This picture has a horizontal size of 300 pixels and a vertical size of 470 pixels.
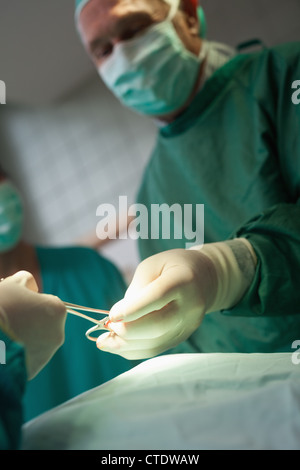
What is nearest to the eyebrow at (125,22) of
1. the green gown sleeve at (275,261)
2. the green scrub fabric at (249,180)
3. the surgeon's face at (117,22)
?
the surgeon's face at (117,22)

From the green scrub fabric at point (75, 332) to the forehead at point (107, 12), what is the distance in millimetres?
733

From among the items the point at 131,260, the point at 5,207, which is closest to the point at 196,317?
the point at 5,207

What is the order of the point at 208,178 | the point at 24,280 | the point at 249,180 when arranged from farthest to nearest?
the point at 208,178 → the point at 249,180 → the point at 24,280

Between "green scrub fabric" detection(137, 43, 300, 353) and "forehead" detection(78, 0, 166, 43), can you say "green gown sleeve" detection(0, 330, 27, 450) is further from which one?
"forehead" detection(78, 0, 166, 43)

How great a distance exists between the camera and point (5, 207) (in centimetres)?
170

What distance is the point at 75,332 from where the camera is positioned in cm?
129

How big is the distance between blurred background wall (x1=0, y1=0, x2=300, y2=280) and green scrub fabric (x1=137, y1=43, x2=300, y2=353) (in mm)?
975

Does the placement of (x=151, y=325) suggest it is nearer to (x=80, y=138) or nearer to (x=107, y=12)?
(x=107, y=12)

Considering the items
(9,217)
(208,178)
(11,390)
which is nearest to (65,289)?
(9,217)

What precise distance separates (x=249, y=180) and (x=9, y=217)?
97 cm

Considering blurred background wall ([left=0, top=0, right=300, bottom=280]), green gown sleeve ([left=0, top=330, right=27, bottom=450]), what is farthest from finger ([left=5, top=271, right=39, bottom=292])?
blurred background wall ([left=0, top=0, right=300, bottom=280])

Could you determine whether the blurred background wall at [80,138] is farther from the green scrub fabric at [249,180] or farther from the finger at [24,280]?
the finger at [24,280]

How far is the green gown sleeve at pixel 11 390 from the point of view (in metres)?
0.52

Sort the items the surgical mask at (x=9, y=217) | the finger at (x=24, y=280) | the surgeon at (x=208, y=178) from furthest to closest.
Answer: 1. the surgical mask at (x=9, y=217)
2. the surgeon at (x=208, y=178)
3. the finger at (x=24, y=280)
